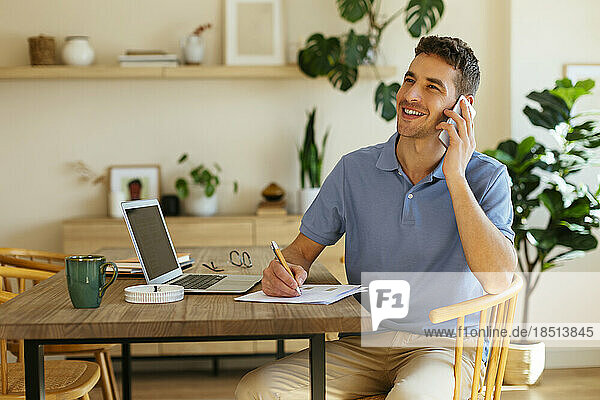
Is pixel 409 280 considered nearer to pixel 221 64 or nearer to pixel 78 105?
pixel 221 64

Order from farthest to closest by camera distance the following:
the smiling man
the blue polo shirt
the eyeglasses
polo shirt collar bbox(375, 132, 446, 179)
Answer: the eyeglasses < polo shirt collar bbox(375, 132, 446, 179) < the blue polo shirt < the smiling man

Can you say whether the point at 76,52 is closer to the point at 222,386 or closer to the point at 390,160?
the point at 222,386

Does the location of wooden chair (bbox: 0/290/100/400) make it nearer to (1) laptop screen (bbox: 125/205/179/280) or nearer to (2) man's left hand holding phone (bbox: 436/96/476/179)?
(1) laptop screen (bbox: 125/205/179/280)

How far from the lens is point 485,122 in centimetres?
457

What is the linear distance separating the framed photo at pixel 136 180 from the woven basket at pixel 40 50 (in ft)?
2.47

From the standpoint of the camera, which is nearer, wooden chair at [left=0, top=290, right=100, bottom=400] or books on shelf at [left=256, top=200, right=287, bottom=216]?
wooden chair at [left=0, top=290, right=100, bottom=400]

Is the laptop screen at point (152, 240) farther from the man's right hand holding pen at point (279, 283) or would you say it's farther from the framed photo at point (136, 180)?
the framed photo at point (136, 180)

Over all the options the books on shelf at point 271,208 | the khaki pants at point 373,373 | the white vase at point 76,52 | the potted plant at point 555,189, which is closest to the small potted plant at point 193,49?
the white vase at point 76,52

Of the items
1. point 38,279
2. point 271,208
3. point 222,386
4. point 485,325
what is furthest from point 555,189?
point 38,279

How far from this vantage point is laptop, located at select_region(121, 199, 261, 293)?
1969 millimetres

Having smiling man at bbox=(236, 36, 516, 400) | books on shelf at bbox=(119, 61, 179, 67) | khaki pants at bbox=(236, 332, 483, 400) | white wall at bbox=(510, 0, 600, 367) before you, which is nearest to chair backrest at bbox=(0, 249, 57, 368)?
khaki pants at bbox=(236, 332, 483, 400)

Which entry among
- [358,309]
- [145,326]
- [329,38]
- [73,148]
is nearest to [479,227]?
[358,309]

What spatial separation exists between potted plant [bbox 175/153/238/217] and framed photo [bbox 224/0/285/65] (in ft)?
2.36

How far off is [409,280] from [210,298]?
621 millimetres
